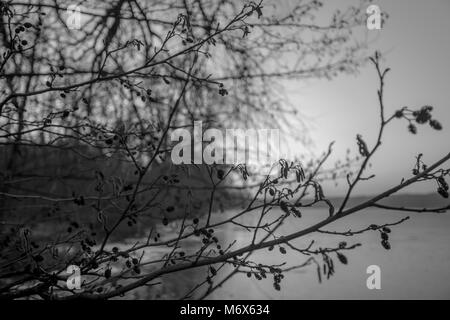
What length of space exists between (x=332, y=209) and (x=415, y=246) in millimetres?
35510

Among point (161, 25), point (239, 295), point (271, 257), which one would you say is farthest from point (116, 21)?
point (271, 257)

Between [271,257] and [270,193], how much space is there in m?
23.0

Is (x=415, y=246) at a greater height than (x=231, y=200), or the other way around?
(x=231, y=200)

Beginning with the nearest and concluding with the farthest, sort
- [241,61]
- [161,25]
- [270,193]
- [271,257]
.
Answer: [270,193] → [161,25] → [241,61] → [271,257]

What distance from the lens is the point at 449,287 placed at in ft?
64.0

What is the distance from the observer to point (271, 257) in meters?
23.8

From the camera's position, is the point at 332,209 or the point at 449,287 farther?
the point at 449,287
